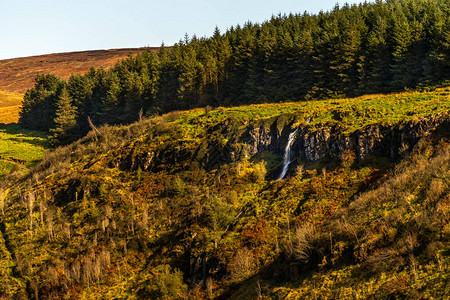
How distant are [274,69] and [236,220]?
40.4 meters

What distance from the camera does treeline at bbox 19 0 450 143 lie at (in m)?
46.3

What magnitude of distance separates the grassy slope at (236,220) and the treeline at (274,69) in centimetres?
1250

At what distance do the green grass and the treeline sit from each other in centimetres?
480

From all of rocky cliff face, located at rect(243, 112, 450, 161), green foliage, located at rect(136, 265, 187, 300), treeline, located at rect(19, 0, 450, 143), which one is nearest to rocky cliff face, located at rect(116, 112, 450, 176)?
rocky cliff face, located at rect(243, 112, 450, 161)

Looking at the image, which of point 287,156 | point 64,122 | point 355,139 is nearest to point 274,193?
point 287,156

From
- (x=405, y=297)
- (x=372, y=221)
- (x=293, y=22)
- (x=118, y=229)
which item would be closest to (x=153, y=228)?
(x=118, y=229)

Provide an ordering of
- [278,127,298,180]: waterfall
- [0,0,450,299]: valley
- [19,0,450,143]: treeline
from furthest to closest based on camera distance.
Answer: [19,0,450,143]: treeline < [278,127,298,180]: waterfall < [0,0,450,299]: valley

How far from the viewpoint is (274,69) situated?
203 ft

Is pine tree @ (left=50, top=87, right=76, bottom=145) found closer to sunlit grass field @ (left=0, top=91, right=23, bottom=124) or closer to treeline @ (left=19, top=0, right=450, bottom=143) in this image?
treeline @ (left=19, top=0, right=450, bottom=143)

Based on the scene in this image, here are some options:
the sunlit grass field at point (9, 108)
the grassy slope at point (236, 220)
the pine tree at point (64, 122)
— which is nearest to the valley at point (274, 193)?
the grassy slope at point (236, 220)

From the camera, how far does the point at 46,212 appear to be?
37719 millimetres

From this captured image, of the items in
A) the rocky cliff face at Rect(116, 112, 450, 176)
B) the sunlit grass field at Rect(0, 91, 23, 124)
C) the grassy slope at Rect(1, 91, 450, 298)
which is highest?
the sunlit grass field at Rect(0, 91, 23, 124)

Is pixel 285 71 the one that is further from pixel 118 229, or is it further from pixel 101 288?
pixel 101 288

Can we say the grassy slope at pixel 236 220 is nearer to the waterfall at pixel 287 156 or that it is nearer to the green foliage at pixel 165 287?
the green foliage at pixel 165 287
